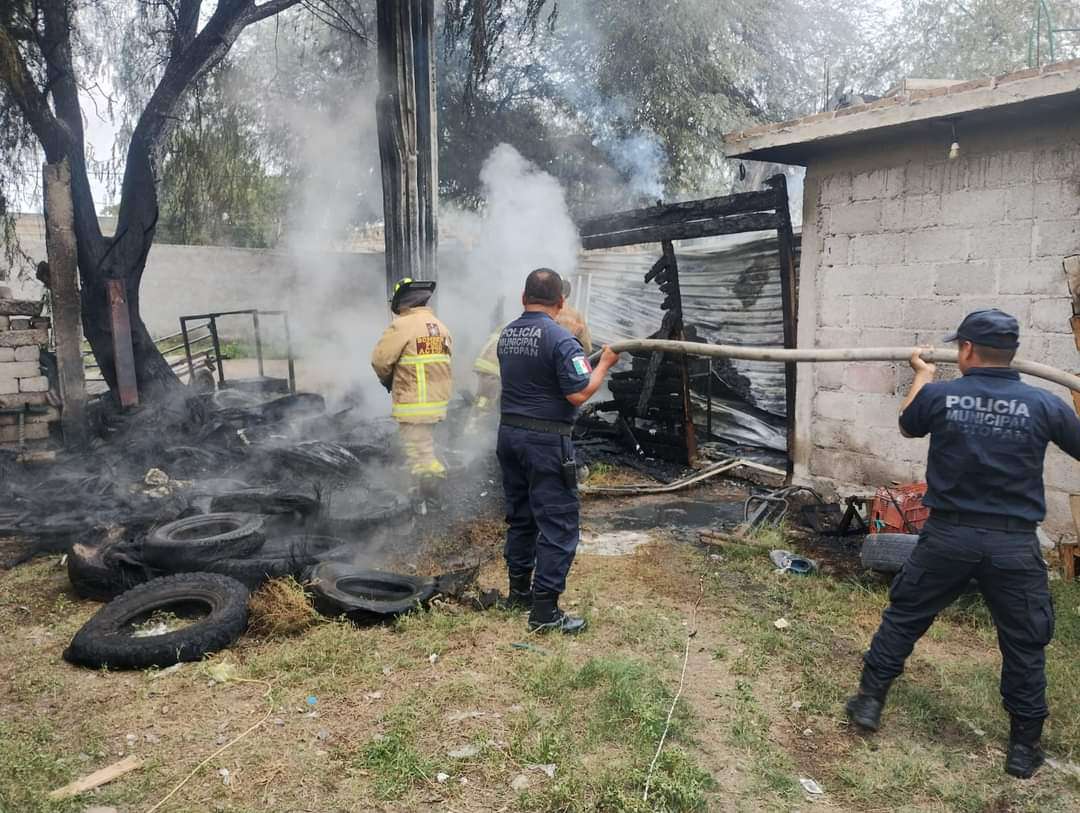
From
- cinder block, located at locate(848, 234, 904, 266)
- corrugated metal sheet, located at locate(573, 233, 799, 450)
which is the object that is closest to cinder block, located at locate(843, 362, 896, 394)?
cinder block, located at locate(848, 234, 904, 266)

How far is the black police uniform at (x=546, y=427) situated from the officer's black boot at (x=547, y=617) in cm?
5

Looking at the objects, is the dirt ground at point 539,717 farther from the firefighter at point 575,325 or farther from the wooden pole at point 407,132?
the wooden pole at point 407,132

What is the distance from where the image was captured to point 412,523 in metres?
6.14

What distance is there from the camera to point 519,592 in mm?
4492

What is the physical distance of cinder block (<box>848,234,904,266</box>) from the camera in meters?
5.89

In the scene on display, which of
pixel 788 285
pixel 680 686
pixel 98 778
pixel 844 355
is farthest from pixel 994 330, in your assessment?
pixel 788 285

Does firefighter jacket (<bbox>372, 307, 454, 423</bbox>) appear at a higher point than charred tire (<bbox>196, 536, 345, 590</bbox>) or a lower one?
higher

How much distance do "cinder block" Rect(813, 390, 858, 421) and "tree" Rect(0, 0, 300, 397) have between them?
7.70 m

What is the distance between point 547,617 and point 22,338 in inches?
278

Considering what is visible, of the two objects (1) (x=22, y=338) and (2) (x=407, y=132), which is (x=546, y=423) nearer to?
(2) (x=407, y=132)

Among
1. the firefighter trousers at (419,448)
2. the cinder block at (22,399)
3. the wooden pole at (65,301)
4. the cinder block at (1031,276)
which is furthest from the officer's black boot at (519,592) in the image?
the cinder block at (22,399)

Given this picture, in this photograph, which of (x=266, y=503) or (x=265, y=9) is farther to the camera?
(x=265, y=9)

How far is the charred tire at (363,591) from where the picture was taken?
427cm

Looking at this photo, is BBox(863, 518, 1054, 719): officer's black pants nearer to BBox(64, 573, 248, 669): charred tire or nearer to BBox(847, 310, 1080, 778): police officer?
BBox(847, 310, 1080, 778): police officer
